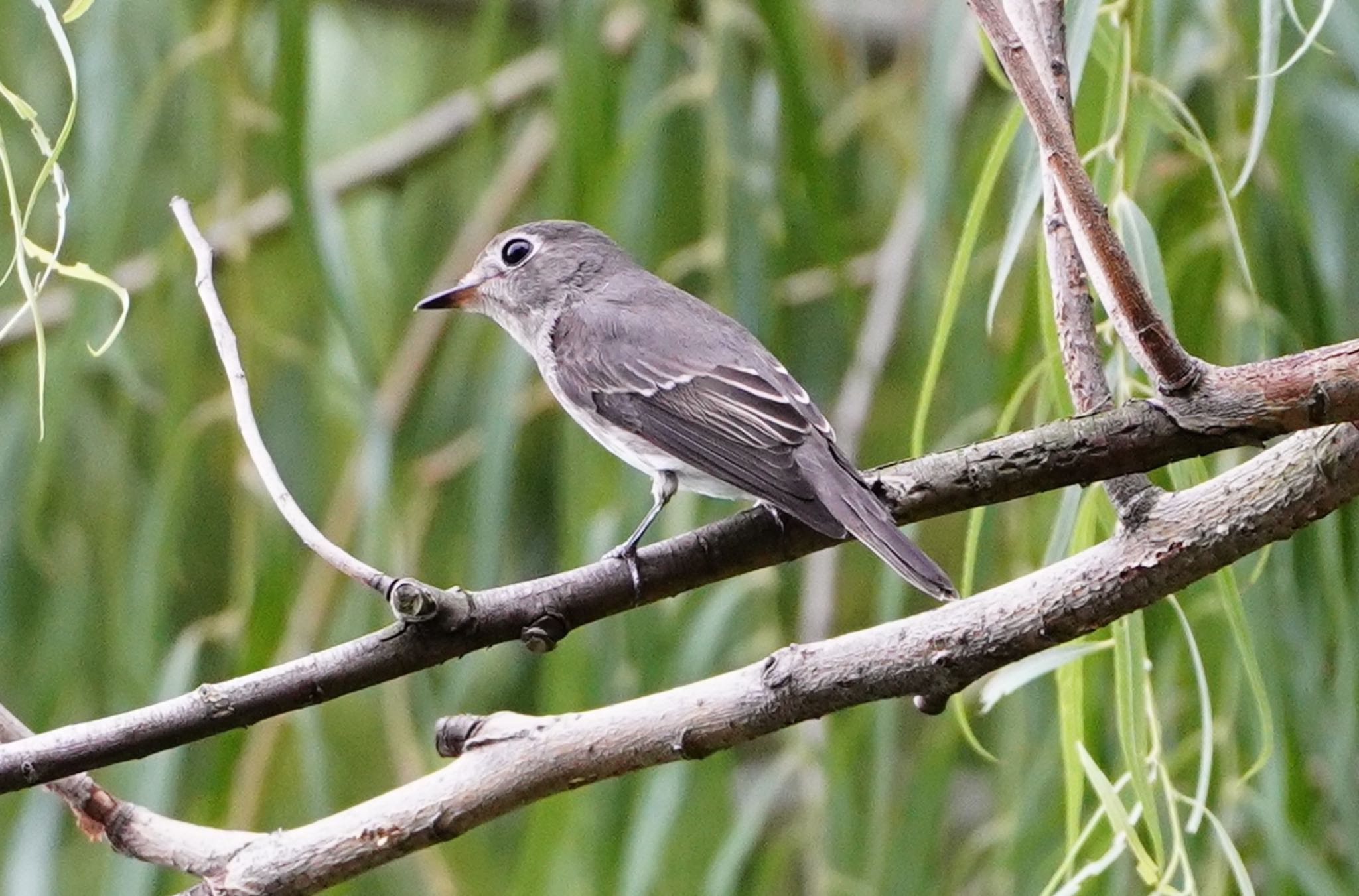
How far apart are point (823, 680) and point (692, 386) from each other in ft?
2.81

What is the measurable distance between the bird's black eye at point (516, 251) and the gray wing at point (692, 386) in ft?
0.44

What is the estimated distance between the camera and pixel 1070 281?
1.42m

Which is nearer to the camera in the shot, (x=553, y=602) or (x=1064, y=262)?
(x=553, y=602)

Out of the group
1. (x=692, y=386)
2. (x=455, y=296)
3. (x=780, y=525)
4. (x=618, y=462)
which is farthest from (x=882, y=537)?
(x=455, y=296)

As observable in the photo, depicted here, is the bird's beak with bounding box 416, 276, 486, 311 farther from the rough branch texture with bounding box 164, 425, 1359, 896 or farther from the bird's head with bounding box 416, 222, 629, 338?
the rough branch texture with bounding box 164, 425, 1359, 896

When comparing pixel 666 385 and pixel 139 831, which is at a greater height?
pixel 666 385

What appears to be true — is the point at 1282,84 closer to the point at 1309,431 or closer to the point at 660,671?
the point at 1309,431

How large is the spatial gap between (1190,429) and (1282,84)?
2.93 feet

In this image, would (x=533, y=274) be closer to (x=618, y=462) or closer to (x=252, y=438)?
(x=618, y=462)

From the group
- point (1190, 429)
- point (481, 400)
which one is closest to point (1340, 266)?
point (1190, 429)

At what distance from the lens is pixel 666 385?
7.10 feet

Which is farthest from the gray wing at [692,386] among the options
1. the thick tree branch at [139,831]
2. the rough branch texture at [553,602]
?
the thick tree branch at [139,831]

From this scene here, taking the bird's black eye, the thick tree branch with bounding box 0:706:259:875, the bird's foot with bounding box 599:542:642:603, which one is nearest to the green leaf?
the bird's foot with bounding box 599:542:642:603

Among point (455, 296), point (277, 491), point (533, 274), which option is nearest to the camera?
point (277, 491)
